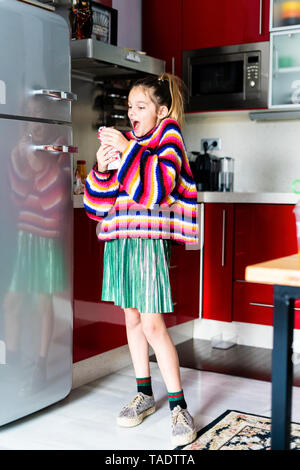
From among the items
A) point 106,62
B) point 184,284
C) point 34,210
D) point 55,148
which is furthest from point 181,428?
point 106,62

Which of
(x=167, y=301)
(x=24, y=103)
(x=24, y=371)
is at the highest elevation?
(x=24, y=103)

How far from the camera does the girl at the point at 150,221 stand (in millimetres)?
2062

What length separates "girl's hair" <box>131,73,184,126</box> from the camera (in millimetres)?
2090

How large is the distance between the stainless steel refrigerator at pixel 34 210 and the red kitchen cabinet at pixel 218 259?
1245 mm

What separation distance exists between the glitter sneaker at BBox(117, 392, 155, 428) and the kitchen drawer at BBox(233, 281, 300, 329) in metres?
1.18

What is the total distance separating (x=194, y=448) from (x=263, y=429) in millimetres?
299

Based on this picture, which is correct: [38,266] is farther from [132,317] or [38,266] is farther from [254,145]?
[254,145]

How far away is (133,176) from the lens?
1969 mm

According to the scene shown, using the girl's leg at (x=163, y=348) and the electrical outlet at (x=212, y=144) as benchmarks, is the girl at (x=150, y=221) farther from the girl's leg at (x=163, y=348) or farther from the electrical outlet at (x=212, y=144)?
the electrical outlet at (x=212, y=144)

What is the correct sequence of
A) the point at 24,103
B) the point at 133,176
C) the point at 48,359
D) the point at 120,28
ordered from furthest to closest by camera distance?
the point at 120,28
the point at 48,359
the point at 24,103
the point at 133,176

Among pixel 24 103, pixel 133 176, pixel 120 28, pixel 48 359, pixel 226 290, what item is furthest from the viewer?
pixel 120 28

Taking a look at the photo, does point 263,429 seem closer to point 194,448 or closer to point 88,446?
point 194,448

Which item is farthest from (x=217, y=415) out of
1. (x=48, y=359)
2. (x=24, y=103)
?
(x=24, y=103)

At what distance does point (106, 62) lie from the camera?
9.91 feet
